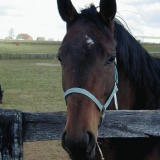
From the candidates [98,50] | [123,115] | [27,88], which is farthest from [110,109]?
[27,88]

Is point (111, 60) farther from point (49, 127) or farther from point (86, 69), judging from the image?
point (49, 127)

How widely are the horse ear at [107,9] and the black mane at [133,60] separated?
0.19 ft

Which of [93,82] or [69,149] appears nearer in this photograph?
[69,149]

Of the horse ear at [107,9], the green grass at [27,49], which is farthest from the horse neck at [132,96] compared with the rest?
the green grass at [27,49]

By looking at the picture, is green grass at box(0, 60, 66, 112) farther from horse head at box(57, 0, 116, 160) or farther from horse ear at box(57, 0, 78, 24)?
horse head at box(57, 0, 116, 160)

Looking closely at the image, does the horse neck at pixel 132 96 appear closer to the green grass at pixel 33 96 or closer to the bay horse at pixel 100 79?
the bay horse at pixel 100 79

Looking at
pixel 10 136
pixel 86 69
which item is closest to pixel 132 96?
pixel 86 69

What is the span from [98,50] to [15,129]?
0.95m

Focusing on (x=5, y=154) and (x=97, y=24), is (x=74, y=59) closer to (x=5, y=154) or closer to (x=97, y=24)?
(x=97, y=24)

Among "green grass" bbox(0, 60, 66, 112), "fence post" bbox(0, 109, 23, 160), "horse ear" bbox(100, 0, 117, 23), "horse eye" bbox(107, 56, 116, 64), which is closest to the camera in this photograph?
"fence post" bbox(0, 109, 23, 160)

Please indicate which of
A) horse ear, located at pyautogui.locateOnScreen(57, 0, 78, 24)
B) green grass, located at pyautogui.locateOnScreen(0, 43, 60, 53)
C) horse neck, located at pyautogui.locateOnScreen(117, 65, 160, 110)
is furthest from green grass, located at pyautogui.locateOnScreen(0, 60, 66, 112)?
green grass, located at pyautogui.locateOnScreen(0, 43, 60, 53)

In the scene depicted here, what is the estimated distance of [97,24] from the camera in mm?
2869

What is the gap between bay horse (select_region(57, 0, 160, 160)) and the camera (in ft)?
7.89

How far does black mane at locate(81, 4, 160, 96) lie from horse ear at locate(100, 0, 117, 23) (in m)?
0.06
